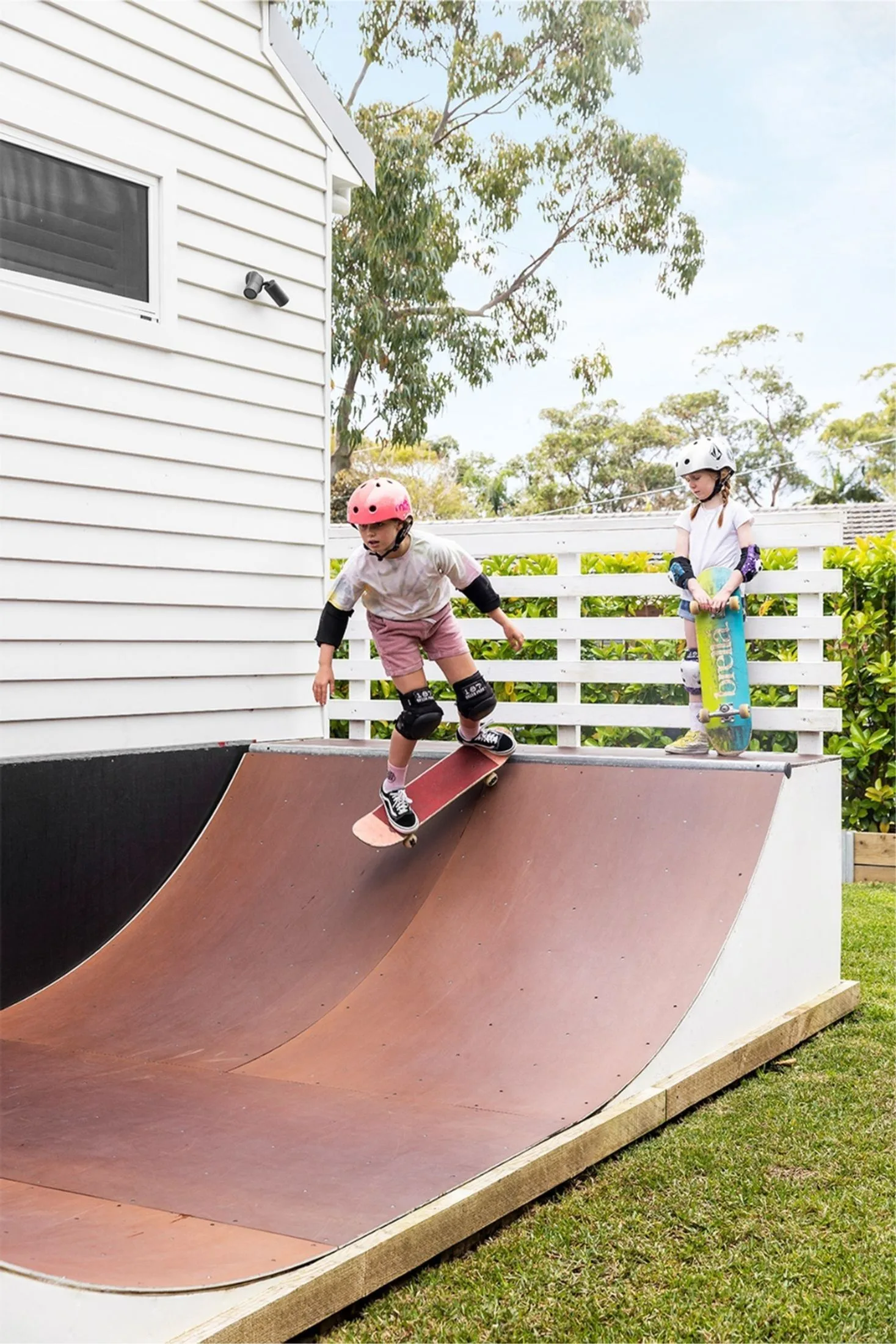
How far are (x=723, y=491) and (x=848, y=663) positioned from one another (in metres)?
3.61

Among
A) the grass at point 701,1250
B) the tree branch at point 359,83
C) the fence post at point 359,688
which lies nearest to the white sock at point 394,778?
the grass at point 701,1250

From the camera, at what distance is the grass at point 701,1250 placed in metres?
3.11

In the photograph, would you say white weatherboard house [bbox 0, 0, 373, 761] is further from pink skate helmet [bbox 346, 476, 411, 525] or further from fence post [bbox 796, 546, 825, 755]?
fence post [bbox 796, 546, 825, 755]

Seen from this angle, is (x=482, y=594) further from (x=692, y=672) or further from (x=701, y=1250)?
(x=701, y=1250)

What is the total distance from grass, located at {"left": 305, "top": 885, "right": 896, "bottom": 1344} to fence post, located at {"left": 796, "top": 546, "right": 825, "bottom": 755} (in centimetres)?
222

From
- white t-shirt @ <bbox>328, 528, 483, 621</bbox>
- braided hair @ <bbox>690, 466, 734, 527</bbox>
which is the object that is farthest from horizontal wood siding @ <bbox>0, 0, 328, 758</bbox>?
braided hair @ <bbox>690, 466, 734, 527</bbox>

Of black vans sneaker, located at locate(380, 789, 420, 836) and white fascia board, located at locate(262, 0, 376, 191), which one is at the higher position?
white fascia board, located at locate(262, 0, 376, 191)

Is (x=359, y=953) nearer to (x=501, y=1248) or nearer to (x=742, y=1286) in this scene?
(x=501, y=1248)

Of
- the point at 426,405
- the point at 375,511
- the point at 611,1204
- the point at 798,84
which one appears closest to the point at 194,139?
the point at 375,511

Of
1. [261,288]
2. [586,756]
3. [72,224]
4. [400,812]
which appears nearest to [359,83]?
[261,288]

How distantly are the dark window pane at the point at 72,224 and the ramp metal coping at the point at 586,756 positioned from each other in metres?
2.50

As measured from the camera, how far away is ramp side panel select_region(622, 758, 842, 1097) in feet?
15.7

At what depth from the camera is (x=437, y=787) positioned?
→ 19.7ft

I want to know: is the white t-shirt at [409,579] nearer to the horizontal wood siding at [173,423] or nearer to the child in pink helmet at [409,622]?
the child in pink helmet at [409,622]
